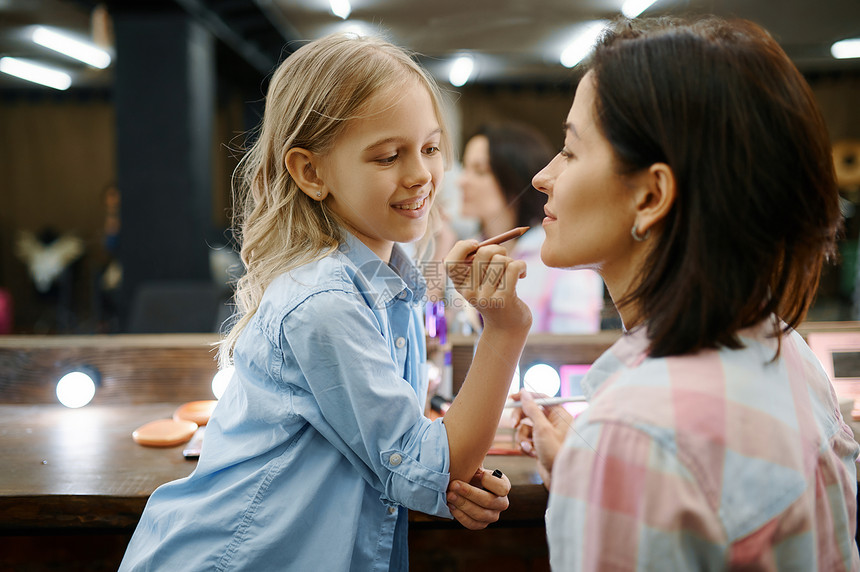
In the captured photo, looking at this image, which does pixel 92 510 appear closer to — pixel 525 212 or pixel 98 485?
pixel 98 485

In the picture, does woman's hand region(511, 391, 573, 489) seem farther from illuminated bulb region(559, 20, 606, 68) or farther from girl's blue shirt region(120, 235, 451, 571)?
illuminated bulb region(559, 20, 606, 68)

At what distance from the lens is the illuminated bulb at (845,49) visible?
4.69ft

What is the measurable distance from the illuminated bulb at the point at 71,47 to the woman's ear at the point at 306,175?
6178mm

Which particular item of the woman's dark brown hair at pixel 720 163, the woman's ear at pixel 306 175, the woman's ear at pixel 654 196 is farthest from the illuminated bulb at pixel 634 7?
the woman's ear at pixel 306 175

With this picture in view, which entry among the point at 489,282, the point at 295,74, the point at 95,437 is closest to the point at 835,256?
the point at 489,282

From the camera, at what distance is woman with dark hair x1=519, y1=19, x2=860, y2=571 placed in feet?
1.67

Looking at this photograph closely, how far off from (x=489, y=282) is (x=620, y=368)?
229 millimetres

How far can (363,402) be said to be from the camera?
0.76 meters

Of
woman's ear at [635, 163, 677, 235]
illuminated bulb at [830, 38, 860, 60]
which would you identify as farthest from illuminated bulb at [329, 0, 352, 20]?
illuminated bulb at [830, 38, 860, 60]

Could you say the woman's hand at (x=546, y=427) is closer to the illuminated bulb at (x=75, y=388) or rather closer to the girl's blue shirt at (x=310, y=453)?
the girl's blue shirt at (x=310, y=453)

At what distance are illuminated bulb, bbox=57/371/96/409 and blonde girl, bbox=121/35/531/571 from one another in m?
0.63

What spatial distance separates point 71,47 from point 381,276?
267 inches

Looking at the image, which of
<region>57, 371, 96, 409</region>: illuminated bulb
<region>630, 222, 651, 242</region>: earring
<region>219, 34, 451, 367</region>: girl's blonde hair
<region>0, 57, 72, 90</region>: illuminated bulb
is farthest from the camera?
<region>0, 57, 72, 90</region>: illuminated bulb

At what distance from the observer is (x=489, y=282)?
0.78 metres
